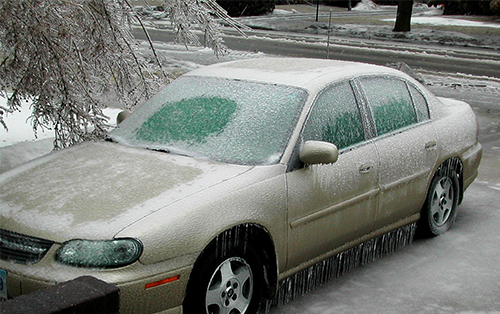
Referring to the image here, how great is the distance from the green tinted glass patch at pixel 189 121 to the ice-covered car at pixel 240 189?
0.03 ft

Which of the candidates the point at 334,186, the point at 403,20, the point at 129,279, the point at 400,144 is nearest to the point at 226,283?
the point at 129,279

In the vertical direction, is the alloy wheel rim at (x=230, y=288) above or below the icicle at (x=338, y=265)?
above

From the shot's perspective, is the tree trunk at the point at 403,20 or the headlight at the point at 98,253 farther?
the tree trunk at the point at 403,20

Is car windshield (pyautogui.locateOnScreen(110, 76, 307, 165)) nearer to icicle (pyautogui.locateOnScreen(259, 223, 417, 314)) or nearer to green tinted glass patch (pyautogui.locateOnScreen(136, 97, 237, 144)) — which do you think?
green tinted glass patch (pyautogui.locateOnScreen(136, 97, 237, 144))

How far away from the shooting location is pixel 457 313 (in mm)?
4434

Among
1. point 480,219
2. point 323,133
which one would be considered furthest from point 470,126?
point 323,133

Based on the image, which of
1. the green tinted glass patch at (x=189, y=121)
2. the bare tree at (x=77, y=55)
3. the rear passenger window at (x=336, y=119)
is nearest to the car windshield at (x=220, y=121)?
the green tinted glass patch at (x=189, y=121)

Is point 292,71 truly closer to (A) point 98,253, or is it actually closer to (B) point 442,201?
(B) point 442,201

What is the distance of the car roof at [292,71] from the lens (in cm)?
486

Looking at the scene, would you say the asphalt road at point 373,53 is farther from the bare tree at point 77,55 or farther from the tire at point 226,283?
the tire at point 226,283

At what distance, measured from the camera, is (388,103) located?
534cm

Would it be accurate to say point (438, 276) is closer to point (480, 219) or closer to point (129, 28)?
point (480, 219)

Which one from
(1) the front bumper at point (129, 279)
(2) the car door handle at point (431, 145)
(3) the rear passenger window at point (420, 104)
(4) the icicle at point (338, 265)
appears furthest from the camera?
(3) the rear passenger window at point (420, 104)

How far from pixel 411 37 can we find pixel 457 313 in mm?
24309
